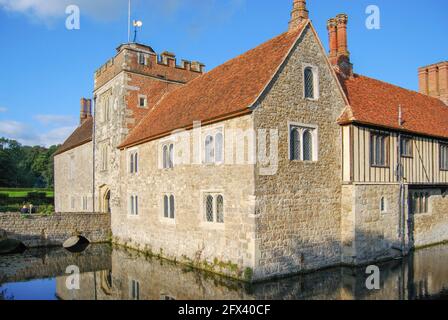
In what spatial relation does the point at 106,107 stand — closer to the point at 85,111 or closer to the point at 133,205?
the point at 133,205

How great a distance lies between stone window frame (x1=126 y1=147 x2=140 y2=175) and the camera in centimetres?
1773

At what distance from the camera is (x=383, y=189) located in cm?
1393

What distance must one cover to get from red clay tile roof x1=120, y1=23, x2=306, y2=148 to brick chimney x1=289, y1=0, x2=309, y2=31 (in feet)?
1.37

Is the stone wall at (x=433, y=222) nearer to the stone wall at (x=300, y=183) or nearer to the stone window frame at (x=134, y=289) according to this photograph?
the stone wall at (x=300, y=183)

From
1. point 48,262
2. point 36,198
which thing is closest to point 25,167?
point 36,198

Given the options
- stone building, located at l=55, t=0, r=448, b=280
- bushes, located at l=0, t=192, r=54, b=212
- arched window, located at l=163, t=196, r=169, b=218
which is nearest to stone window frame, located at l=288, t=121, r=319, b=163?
stone building, located at l=55, t=0, r=448, b=280

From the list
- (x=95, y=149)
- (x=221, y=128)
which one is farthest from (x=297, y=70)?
(x=95, y=149)

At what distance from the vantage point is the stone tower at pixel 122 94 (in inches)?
761

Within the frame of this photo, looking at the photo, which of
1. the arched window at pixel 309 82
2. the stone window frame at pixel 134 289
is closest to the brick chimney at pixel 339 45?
the arched window at pixel 309 82

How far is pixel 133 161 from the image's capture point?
18.2 metres

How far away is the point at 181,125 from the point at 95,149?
1042 cm
